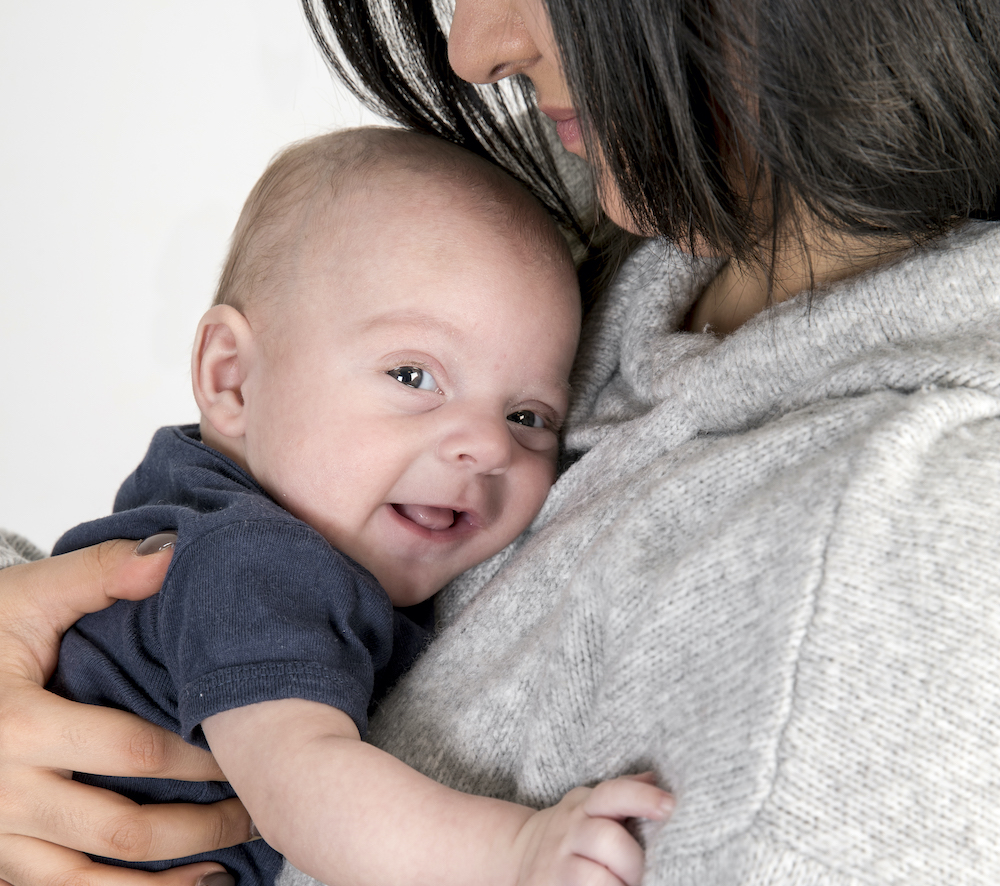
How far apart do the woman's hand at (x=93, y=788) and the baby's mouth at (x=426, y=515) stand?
254 mm

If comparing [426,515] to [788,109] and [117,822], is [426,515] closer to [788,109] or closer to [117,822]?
[117,822]

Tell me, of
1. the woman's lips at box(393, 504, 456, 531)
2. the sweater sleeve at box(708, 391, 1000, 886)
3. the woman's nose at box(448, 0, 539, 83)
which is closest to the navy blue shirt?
the woman's lips at box(393, 504, 456, 531)

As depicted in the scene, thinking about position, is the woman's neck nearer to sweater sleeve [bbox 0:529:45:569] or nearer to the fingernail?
the fingernail

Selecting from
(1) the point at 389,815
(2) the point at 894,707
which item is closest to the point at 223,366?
(1) the point at 389,815

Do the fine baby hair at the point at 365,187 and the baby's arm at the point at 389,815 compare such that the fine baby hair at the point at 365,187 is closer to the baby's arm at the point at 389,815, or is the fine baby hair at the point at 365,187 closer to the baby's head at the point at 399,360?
the baby's head at the point at 399,360

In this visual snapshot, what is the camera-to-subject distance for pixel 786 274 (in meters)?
0.92

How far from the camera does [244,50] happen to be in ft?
8.50

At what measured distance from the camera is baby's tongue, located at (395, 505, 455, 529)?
104 centimetres

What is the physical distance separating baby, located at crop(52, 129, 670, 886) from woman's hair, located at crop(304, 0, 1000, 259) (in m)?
0.26

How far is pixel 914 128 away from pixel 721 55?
0.50 feet

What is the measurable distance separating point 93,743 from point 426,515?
0.41 meters

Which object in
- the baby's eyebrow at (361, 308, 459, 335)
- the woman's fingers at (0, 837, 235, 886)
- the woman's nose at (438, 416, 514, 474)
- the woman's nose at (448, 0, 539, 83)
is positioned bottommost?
the woman's fingers at (0, 837, 235, 886)

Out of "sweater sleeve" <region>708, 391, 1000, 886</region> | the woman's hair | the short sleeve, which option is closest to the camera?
"sweater sleeve" <region>708, 391, 1000, 886</region>

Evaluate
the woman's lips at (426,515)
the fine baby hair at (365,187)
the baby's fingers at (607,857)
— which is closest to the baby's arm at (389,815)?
the baby's fingers at (607,857)
